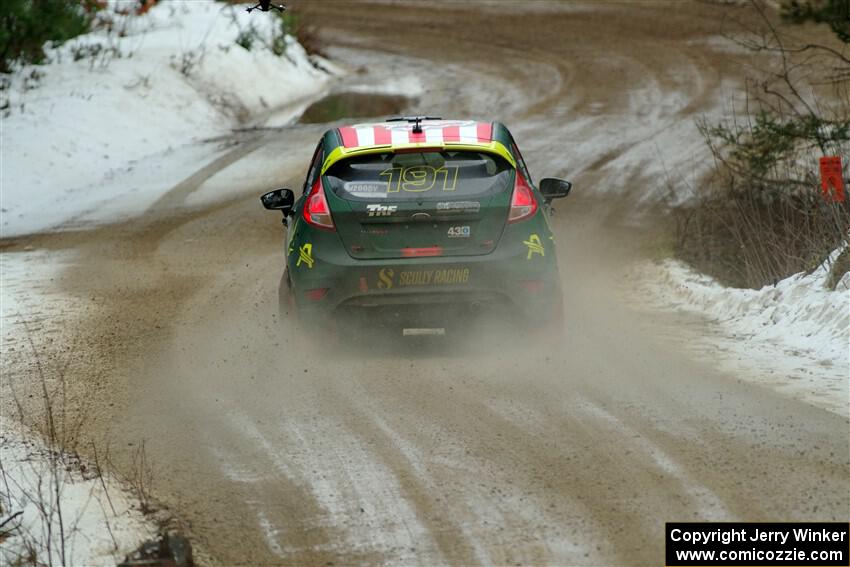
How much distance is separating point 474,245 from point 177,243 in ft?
23.5

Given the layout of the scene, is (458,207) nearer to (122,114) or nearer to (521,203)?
(521,203)

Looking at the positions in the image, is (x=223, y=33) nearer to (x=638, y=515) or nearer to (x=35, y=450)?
(x=35, y=450)

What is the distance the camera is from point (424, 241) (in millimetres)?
10273

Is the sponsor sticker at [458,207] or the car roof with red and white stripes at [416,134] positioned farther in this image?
the car roof with red and white stripes at [416,134]

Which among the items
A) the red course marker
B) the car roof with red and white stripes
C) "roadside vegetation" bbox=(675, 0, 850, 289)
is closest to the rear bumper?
the car roof with red and white stripes

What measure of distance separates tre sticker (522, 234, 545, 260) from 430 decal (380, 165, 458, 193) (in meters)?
0.68

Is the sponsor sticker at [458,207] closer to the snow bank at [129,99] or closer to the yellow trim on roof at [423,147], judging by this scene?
the yellow trim on roof at [423,147]

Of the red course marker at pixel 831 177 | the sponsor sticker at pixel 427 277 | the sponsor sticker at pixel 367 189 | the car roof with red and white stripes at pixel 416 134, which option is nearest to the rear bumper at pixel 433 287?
the sponsor sticker at pixel 427 277

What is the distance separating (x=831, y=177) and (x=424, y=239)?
4322 millimetres

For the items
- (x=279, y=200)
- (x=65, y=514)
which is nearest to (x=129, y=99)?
(x=279, y=200)

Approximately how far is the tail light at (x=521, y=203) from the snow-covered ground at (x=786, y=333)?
1.81 m

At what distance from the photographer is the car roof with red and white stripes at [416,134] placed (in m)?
10.7

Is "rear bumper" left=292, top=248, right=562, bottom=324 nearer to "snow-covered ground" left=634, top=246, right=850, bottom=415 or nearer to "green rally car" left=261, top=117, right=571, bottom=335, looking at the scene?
"green rally car" left=261, top=117, right=571, bottom=335

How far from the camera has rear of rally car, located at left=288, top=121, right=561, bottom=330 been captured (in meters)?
10.3
